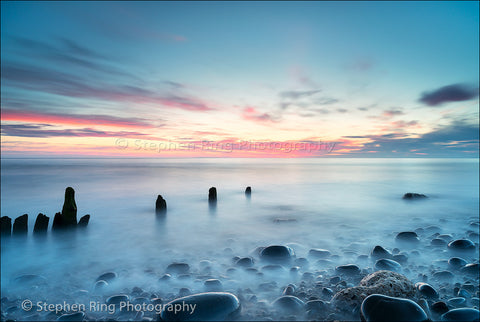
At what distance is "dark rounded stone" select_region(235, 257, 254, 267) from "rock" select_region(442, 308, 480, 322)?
11.2 feet

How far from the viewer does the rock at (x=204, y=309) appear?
3379 mm

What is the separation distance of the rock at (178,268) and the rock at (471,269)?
574 centimetres

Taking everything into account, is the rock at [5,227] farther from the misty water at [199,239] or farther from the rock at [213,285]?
the rock at [213,285]

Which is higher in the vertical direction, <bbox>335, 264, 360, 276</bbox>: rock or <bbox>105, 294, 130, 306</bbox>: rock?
<bbox>335, 264, 360, 276</bbox>: rock

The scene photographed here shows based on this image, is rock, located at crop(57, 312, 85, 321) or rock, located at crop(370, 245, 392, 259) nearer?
rock, located at crop(57, 312, 85, 321)

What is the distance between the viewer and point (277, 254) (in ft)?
19.0

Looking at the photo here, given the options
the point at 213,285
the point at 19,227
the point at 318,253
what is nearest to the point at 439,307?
the point at 318,253

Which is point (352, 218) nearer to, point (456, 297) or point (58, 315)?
point (456, 297)

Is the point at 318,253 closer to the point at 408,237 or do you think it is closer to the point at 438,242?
the point at 408,237

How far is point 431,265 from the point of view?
202 inches

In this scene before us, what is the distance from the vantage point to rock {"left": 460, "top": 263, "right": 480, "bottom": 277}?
4625mm

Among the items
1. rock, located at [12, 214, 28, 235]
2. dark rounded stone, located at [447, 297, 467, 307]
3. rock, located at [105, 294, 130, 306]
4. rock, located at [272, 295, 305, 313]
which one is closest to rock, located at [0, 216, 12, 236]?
rock, located at [12, 214, 28, 235]

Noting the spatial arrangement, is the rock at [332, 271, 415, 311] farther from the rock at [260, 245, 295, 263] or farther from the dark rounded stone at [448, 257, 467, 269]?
the dark rounded stone at [448, 257, 467, 269]

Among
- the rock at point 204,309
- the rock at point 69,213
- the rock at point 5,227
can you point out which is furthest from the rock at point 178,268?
the rock at point 5,227
